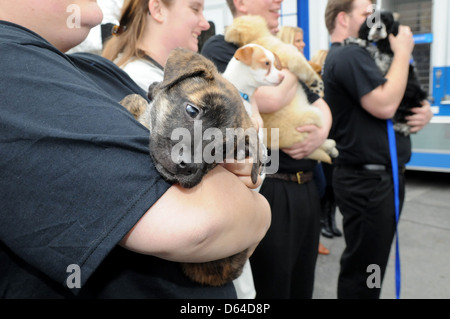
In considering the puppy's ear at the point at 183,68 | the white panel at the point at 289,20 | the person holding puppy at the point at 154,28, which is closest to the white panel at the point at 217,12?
the white panel at the point at 289,20

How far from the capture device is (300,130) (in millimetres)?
3068

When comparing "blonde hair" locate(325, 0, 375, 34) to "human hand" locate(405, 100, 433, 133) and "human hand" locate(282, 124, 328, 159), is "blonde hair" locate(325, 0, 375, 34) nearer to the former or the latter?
"human hand" locate(405, 100, 433, 133)

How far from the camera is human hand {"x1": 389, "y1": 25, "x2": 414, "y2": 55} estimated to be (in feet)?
11.4

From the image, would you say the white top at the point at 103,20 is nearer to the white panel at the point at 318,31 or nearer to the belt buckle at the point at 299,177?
the belt buckle at the point at 299,177

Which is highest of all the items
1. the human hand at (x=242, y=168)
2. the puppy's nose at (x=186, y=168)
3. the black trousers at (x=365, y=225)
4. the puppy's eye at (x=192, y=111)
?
the puppy's eye at (x=192, y=111)

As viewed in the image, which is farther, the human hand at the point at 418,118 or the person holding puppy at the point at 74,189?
the human hand at the point at 418,118

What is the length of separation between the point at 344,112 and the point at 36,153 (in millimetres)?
3229

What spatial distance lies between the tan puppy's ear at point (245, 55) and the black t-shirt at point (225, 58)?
1.76 feet

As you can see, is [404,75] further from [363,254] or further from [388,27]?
[363,254]

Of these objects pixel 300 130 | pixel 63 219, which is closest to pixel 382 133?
pixel 300 130

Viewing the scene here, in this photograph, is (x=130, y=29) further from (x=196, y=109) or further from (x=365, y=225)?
(x=365, y=225)

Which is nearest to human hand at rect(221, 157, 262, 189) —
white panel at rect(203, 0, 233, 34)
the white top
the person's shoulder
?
the person's shoulder

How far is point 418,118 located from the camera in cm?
385

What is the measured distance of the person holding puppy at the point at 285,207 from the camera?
9.73 feet
